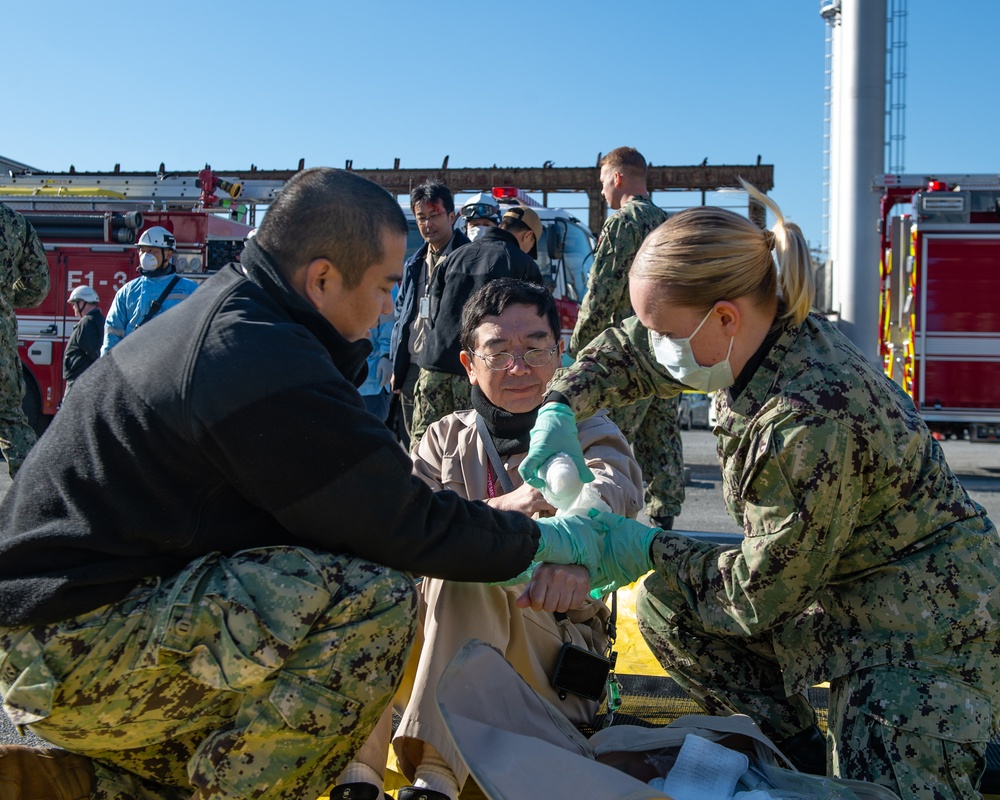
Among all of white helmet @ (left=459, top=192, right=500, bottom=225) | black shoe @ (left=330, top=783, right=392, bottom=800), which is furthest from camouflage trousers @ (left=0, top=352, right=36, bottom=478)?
black shoe @ (left=330, top=783, right=392, bottom=800)

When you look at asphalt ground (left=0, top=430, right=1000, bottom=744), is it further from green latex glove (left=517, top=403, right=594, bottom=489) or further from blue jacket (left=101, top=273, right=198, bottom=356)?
green latex glove (left=517, top=403, right=594, bottom=489)

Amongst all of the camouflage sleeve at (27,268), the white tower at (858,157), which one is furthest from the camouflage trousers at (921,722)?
the white tower at (858,157)

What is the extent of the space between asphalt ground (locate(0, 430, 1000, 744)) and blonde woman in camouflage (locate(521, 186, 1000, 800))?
2290mm

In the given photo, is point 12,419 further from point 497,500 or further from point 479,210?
point 497,500

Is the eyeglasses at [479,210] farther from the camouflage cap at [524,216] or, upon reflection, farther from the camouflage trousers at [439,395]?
the camouflage trousers at [439,395]

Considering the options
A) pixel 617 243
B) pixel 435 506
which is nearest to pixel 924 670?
pixel 435 506

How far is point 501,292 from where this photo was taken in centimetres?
322

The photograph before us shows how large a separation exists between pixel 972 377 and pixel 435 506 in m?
10.1

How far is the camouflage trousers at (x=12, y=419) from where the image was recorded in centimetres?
634

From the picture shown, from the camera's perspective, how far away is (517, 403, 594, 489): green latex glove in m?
2.71

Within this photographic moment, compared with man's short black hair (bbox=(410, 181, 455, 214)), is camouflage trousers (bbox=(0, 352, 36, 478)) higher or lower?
lower

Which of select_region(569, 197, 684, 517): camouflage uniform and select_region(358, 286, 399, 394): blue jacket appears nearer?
select_region(569, 197, 684, 517): camouflage uniform

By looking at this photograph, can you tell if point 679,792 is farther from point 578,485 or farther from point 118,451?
point 118,451

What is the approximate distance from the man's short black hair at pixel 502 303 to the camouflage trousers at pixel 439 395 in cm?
202
